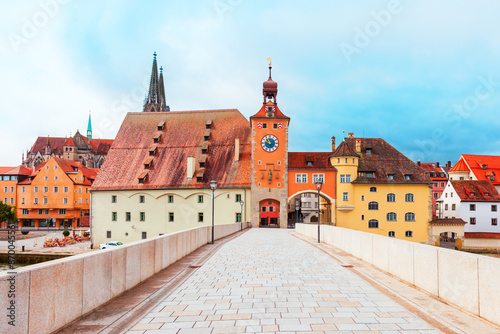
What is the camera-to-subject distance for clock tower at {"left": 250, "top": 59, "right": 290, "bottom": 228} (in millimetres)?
55094

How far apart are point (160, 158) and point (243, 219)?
1704 cm

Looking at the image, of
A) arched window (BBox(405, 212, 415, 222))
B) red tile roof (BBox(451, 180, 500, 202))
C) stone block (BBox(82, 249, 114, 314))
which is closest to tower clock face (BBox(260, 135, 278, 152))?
arched window (BBox(405, 212, 415, 222))

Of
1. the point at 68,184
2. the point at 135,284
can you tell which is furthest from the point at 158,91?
the point at 135,284

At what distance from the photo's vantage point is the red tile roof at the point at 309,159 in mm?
56750

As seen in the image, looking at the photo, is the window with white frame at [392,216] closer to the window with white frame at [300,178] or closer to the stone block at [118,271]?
the window with white frame at [300,178]

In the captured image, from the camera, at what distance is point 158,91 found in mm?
124688

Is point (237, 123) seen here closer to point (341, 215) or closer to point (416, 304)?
point (341, 215)

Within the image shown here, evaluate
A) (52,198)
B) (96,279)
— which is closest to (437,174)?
(52,198)

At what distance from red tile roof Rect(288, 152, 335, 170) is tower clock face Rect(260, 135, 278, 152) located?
3079 mm

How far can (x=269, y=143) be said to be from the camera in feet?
186

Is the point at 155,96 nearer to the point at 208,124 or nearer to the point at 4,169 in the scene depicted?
the point at 4,169

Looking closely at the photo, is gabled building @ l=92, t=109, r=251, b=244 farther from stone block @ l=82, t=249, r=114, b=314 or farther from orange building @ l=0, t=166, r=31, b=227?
stone block @ l=82, t=249, r=114, b=314

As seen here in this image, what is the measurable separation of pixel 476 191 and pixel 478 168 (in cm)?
1507

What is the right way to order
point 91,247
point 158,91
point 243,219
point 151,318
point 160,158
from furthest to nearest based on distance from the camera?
point 158,91 < point 160,158 < point 91,247 < point 243,219 < point 151,318
